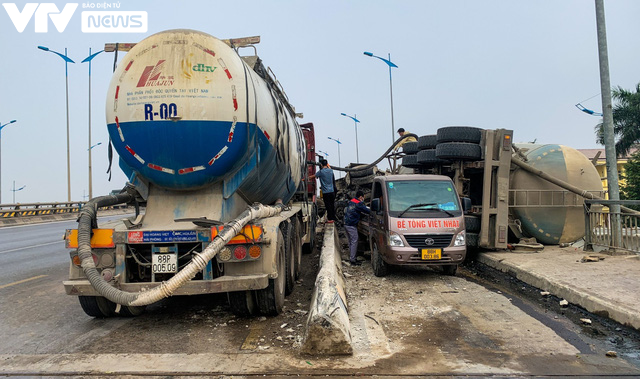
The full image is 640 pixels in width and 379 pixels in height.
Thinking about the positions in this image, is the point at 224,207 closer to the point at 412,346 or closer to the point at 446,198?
the point at 412,346

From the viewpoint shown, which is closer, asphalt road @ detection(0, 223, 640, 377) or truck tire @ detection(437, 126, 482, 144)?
asphalt road @ detection(0, 223, 640, 377)

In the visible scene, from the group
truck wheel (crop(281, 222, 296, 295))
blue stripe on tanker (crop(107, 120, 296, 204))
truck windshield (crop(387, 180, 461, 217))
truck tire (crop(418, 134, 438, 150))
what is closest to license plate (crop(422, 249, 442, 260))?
truck windshield (crop(387, 180, 461, 217))

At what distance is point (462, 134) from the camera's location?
10.1m

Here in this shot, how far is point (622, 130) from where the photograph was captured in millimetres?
31609

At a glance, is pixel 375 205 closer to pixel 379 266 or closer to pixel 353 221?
pixel 353 221

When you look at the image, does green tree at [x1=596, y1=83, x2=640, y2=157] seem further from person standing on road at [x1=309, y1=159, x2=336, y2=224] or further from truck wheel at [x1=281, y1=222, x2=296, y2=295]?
truck wheel at [x1=281, y1=222, x2=296, y2=295]

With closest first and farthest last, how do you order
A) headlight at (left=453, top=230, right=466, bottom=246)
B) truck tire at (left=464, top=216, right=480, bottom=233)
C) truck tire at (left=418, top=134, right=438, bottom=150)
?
headlight at (left=453, top=230, right=466, bottom=246), truck tire at (left=464, top=216, right=480, bottom=233), truck tire at (left=418, top=134, right=438, bottom=150)

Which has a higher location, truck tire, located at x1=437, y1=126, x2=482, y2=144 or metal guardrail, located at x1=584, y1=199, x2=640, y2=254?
truck tire, located at x1=437, y1=126, x2=482, y2=144

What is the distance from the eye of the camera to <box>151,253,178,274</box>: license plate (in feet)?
17.1

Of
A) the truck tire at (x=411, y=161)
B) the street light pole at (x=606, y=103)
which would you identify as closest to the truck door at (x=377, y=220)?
the truck tire at (x=411, y=161)

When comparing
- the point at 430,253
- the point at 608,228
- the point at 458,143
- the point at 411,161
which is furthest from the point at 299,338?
the point at 411,161

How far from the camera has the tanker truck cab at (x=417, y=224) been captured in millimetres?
8016

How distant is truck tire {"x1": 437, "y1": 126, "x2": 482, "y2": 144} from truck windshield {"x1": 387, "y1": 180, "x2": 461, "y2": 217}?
1.49 m

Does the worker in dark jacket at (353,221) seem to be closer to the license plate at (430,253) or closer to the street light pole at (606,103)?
the license plate at (430,253)
